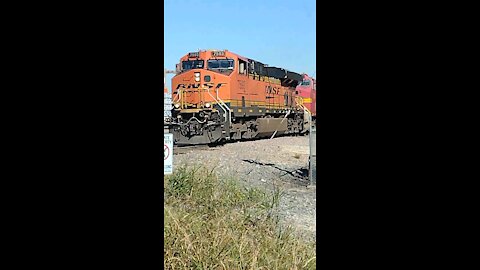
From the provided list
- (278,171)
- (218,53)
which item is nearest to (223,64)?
(218,53)

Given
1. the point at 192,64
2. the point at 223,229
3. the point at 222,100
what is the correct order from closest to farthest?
the point at 223,229 → the point at 222,100 → the point at 192,64

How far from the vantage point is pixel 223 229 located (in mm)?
3270

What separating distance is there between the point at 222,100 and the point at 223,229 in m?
5.75

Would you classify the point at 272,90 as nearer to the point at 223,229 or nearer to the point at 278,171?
the point at 278,171

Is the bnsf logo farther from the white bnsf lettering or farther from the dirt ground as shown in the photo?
the dirt ground

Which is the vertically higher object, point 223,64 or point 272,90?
point 223,64

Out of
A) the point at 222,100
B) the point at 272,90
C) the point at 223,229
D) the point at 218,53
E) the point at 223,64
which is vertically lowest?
the point at 223,229

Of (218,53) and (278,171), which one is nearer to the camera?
(278,171)

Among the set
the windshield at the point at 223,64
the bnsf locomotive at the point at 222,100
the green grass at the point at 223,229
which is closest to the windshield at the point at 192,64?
the bnsf locomotive at the point at 222,100

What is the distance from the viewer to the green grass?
2.92 metres

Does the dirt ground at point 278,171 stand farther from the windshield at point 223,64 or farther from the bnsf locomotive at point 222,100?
the windshield at point 223,64
